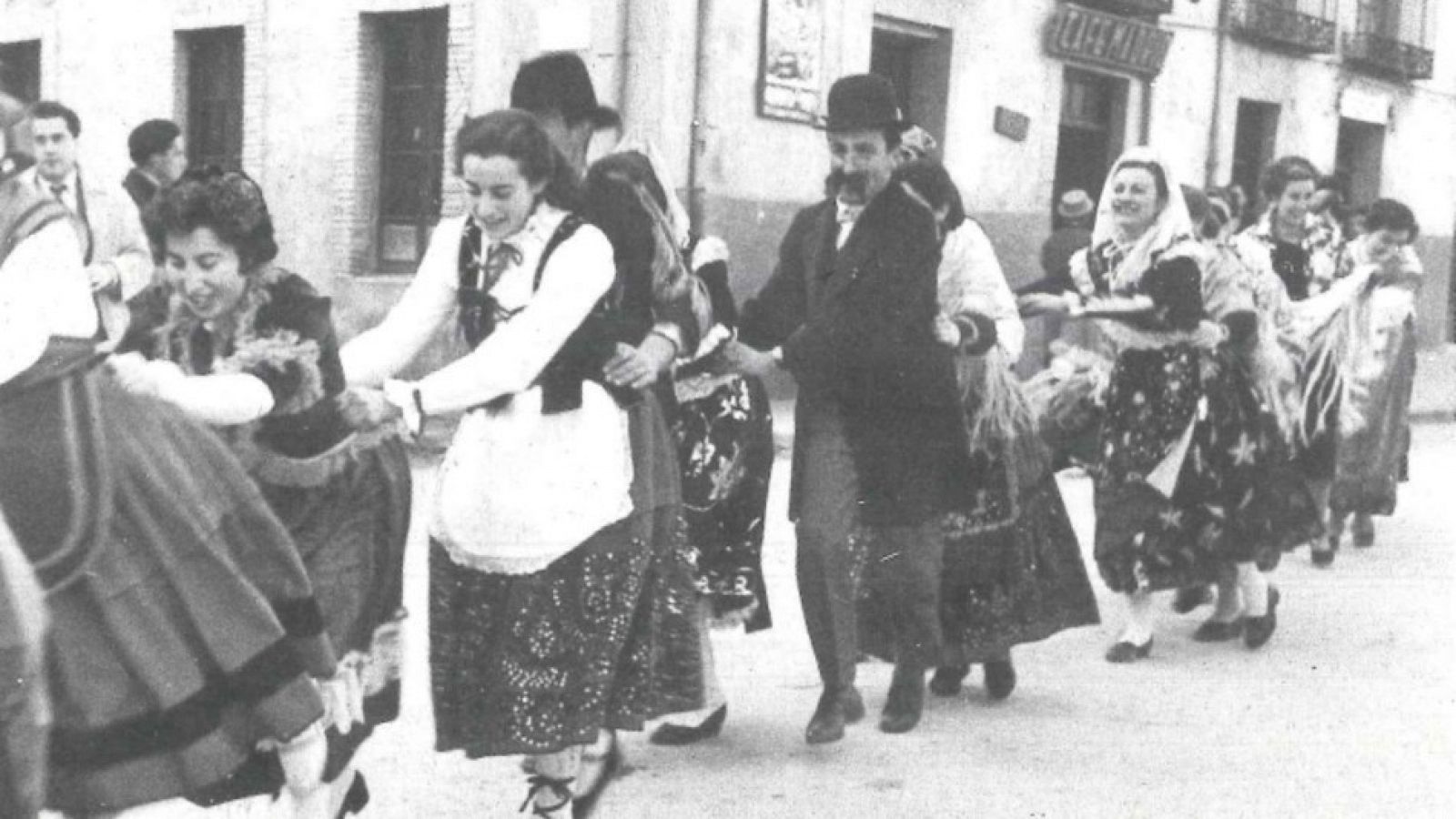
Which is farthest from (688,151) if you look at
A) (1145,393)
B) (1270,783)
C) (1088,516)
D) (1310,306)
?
(1270,783)

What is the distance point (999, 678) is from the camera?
6.54m

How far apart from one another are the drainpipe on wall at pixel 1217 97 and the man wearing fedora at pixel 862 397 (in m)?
17.7

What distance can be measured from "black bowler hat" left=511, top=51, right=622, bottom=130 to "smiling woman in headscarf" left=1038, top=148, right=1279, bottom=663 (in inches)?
101

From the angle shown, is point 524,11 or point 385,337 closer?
point 385,337

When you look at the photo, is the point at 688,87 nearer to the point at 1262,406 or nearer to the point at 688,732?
the point at 1262,406

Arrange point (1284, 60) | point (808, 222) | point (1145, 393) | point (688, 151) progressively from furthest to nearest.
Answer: point (1284, 60), point (688, 151), point (1145, 393), point (808, 222)

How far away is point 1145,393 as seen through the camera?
24.2 feet

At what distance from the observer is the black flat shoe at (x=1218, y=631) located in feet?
25.5

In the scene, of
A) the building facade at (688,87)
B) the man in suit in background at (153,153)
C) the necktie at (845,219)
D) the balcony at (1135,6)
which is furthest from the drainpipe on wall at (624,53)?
the necktie at (845,219)

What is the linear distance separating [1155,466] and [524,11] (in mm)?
10152

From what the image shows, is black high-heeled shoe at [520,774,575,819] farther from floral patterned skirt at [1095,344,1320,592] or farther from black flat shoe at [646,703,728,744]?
floral patterned skirt at [1095,344,1320,592]

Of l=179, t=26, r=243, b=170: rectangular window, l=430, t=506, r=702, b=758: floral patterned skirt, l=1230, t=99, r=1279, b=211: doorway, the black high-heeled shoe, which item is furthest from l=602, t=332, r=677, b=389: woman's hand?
l=1230, t=99, r=1279, b=211: doorway

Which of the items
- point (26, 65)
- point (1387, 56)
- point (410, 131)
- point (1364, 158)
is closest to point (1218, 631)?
point (410, 131)

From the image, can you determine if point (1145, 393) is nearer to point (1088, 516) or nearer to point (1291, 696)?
point (1291, 696)
